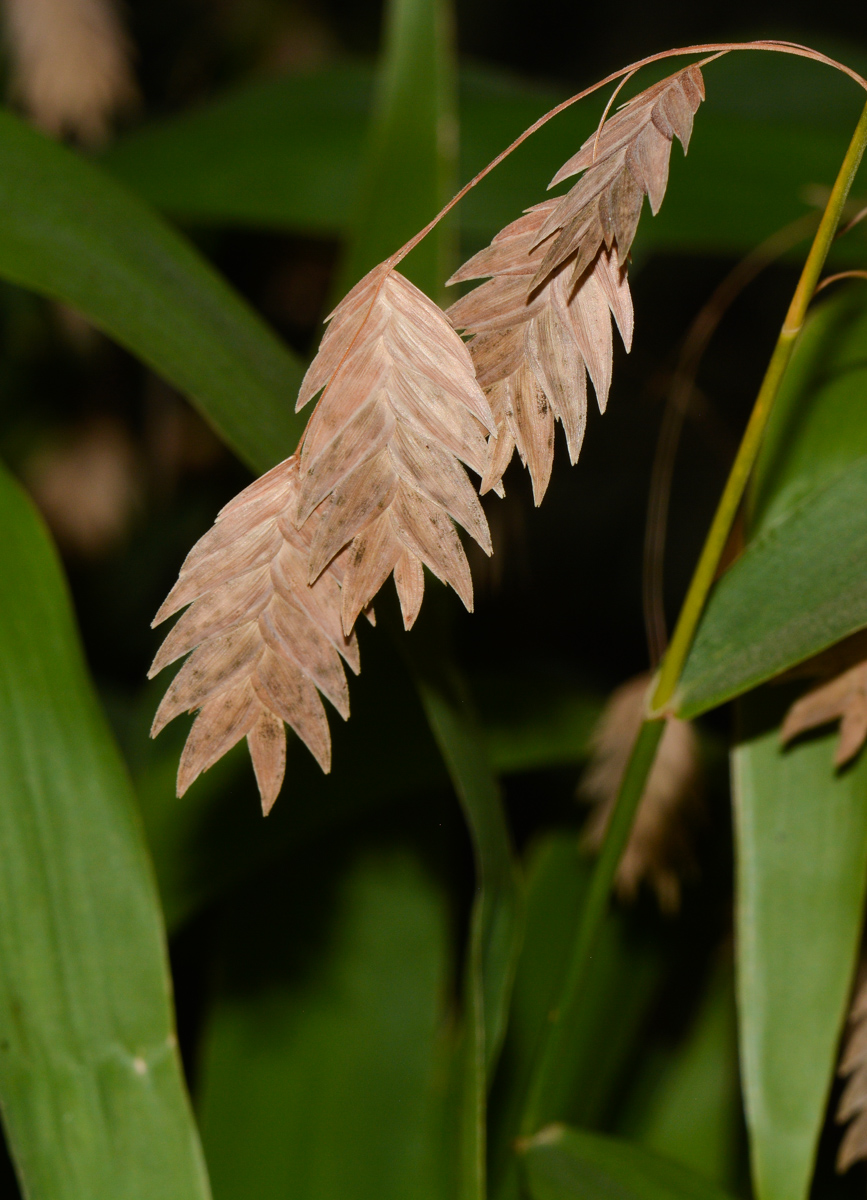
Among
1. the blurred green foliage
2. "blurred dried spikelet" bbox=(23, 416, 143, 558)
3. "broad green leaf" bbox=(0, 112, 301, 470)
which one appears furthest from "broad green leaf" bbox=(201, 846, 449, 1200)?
"blurred dried spikelet" bbox=(23, 416, 143, 558)

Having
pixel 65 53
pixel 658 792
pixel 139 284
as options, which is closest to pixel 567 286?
pixel 139 284

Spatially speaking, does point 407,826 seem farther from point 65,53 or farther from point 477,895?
point 65,53

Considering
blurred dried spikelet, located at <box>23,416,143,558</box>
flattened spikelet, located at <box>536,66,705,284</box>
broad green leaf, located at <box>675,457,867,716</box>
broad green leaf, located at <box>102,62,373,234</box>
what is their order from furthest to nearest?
1. blurred dried spikelet, located at <box>23,416,143,558</box>
2. broad green leaf, located at <box>102,62,373,234</box>
3. broad green leaf, located at <box>675,457,867,716</box>
4. flattened spikelet, located at <box>536,66,705,284</box>

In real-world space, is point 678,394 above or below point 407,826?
above

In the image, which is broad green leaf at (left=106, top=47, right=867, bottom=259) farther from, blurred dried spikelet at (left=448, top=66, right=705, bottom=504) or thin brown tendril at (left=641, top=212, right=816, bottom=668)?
blurred dried spikelet at (left=448, top=66, right=705, bottom=504)

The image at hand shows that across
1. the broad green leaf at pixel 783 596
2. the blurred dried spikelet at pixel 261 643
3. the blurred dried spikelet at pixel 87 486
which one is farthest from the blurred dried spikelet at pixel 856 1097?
the blurred dried spikelet at pixel 87 486

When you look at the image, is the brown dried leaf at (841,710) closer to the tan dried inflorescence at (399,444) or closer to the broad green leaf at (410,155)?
the tan dried inflorescence at (399,444)

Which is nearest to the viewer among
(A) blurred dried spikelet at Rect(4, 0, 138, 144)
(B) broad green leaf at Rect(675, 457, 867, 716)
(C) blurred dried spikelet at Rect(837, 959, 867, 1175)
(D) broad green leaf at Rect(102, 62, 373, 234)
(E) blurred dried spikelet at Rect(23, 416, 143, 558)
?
(B) broad green leaf at Rect(675, 457, 867, 716)
